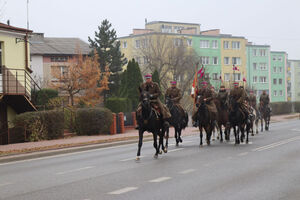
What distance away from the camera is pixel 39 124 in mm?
24453

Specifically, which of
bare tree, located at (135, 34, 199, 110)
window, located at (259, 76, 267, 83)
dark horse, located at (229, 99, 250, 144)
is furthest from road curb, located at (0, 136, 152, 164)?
window, located at (259, 76, 267, 83)

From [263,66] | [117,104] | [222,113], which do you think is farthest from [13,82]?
[263,66]

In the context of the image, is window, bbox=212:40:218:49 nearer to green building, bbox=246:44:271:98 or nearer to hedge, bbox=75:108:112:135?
green building, bbox=246:44:271:98

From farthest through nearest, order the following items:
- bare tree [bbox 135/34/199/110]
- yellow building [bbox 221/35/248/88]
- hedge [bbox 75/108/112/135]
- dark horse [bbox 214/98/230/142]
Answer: yellow building [bbox 221/35/248/88] → bare tree [bbox 135/34/199/110] → hedge [bbox 75/108/112/135] → dark horse [bbox 214/98/230/142]

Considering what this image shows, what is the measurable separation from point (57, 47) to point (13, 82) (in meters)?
31.6

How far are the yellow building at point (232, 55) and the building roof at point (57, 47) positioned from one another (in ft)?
128

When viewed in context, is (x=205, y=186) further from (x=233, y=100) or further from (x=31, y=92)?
(x=31, y=92)

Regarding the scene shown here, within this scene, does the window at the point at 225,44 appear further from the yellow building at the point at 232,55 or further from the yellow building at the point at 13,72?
the yellow building at the point at 13,72

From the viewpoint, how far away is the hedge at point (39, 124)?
79.4 ft

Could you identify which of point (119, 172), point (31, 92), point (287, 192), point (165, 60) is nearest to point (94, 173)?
point (119, 172)

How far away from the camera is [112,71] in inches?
2306

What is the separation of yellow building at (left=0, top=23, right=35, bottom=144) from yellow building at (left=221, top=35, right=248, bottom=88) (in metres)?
69.0

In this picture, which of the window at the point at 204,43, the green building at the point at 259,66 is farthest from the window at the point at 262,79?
the window at the point at 204,43

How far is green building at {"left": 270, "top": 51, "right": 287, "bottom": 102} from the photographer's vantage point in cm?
11138
